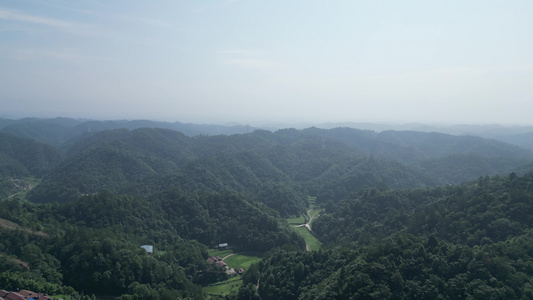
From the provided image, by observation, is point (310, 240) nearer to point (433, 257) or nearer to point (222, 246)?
point (222, 246)

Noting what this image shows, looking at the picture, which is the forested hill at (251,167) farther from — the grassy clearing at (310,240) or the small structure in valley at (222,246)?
the small structure in valley at (222,246)

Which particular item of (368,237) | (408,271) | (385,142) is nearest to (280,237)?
(368,237)

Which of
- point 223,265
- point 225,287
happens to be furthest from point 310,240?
point 225,287

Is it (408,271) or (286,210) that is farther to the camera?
(286,210)

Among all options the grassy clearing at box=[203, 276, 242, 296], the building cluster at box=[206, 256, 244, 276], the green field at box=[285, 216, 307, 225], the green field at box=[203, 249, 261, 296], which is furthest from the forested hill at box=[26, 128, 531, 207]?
the grassy clearing at box=[203, 276, 242, 296]

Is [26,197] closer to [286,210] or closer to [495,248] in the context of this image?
[286,210]
